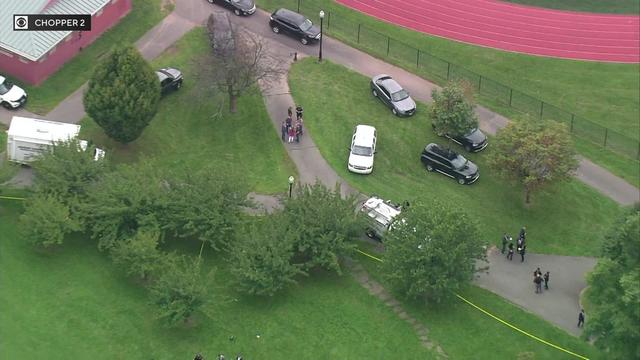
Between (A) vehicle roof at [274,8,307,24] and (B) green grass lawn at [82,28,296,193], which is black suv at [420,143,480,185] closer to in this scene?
(B) green grass lawn at [82,28,296,193]

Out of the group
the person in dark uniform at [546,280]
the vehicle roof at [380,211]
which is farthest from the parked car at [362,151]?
the person in dark uniform at [546,280]

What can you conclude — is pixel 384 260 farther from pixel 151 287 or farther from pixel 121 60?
pixel 121 60

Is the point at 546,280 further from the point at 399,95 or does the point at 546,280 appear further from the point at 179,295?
the point at 179,295

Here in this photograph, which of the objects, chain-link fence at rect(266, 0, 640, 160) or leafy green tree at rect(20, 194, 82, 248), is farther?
chain-link fence at rect(266, 0, 640, 160)

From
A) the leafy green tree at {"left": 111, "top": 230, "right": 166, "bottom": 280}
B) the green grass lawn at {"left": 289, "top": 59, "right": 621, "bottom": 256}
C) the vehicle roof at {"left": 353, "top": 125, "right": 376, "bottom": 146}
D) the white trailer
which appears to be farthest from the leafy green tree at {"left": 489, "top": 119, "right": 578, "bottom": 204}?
the white trailer

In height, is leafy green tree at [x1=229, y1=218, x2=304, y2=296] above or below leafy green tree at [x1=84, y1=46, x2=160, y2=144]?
below

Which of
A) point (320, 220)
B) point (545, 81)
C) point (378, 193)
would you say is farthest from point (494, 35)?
point (320, 220)

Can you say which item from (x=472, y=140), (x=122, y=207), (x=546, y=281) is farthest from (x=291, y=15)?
(x=546, y=281)

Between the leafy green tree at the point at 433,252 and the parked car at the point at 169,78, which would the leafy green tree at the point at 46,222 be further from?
the leafy green tree at the point at 433,252
